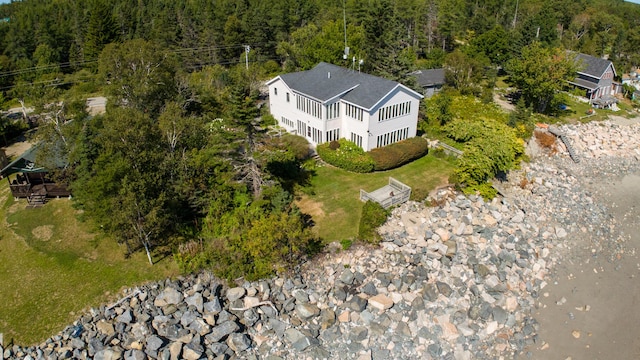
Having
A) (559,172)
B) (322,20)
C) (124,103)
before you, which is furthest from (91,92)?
(559,172)

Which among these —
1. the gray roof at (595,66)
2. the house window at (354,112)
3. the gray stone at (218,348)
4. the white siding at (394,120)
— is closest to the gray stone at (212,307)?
the gray stone at (218,348)

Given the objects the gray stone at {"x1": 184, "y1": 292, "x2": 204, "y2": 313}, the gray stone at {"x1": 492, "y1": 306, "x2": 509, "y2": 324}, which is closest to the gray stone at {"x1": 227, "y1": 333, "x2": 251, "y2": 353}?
the gray stone at {"x1": 184, "y1": 292, "x2": 204, "y2": 313}

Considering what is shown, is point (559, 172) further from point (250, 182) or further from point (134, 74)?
point (134, 74)

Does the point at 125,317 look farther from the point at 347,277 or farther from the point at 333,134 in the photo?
the point at 333,134

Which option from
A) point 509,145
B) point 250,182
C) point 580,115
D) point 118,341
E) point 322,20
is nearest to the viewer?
point 118,341

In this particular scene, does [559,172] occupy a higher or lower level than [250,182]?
lower

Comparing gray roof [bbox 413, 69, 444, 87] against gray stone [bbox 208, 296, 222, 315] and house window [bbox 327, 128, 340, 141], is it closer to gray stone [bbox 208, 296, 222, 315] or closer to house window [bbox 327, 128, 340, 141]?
house window [bbox 327, 128, 340, 141]

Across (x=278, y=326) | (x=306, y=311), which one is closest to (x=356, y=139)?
(x=306, y=311)
